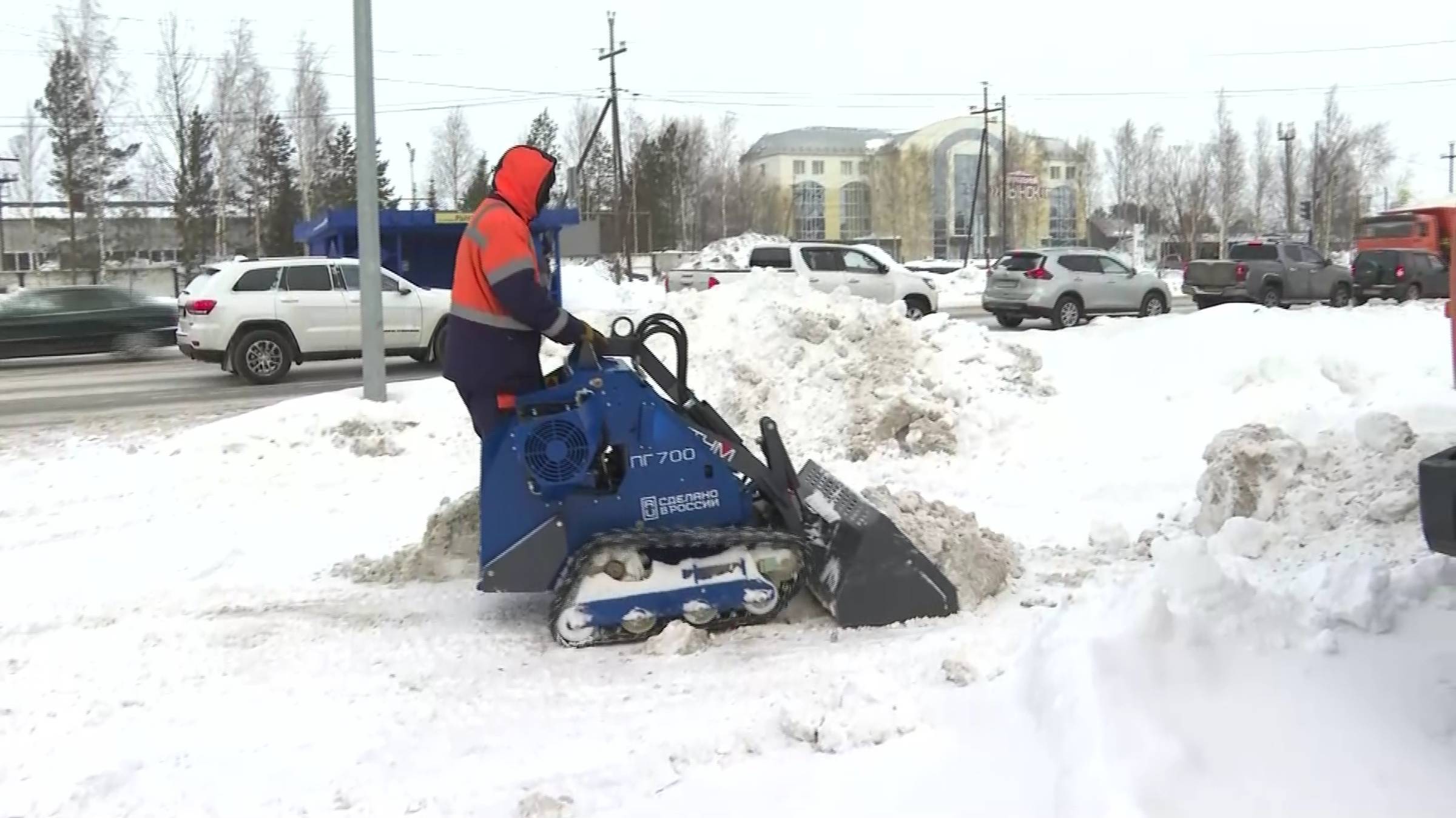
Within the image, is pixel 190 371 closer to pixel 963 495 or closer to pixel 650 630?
pixel 963 495

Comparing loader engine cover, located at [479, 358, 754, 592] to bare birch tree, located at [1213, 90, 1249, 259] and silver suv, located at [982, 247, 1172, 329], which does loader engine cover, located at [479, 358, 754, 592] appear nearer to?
silver suv, located at [982, 247, 1172, 329]

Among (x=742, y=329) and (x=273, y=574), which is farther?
(x=742, y=329)

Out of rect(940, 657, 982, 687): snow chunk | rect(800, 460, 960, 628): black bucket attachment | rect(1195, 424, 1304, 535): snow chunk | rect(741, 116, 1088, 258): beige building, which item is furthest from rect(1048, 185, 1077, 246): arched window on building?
rect(940, 657, 982, 687): snow chunk

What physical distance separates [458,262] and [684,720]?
212 cm

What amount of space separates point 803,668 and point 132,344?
59.9ft

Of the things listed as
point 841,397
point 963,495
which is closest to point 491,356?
point 963,495

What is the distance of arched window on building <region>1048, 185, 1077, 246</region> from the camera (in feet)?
326

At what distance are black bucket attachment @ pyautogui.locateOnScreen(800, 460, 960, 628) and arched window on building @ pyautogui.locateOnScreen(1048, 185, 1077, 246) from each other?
3874 inches

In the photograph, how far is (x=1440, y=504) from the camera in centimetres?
286

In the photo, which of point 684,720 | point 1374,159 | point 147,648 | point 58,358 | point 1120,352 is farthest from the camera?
point 1374,159

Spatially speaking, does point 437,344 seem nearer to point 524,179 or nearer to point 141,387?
point 141,387

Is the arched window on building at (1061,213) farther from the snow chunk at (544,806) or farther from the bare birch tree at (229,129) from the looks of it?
the snow chunk at (544,806)

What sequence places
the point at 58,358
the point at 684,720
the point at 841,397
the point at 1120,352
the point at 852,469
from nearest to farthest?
the point at 684,720 → the point at 852,469 → the point at 841,397 → the point at 1120,352 → the point at 58,358

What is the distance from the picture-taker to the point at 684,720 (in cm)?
383
